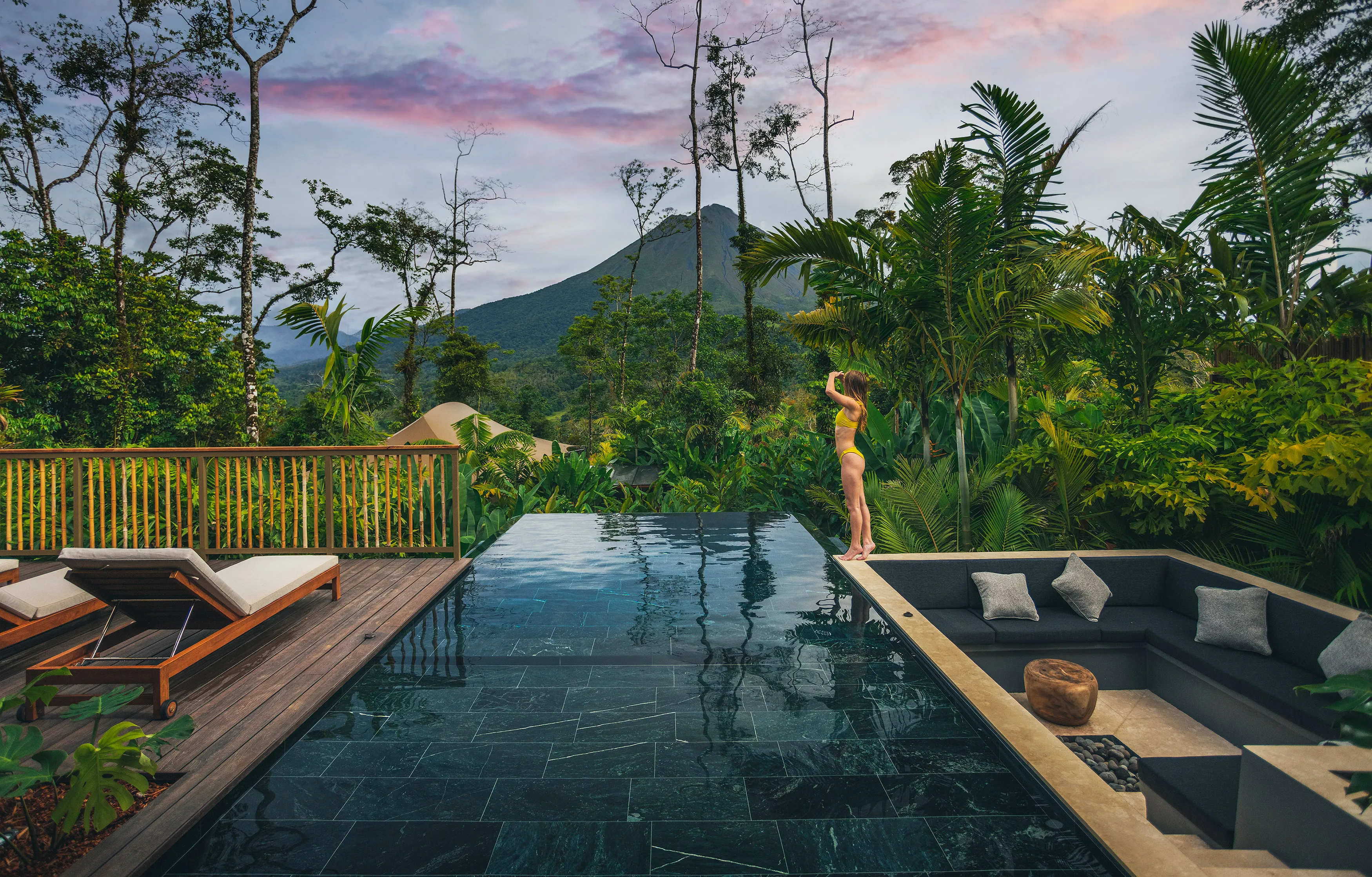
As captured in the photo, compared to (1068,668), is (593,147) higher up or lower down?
higher up

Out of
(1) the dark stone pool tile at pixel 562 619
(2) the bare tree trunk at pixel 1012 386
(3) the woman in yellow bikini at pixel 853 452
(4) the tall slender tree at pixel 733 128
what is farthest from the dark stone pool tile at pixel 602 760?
(4) the tall slender tree at pixel 733 128

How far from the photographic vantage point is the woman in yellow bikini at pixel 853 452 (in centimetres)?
533

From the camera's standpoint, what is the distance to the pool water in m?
2.11

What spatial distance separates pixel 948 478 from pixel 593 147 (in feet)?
134

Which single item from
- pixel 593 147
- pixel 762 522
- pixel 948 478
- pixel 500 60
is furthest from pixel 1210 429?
pixel 593 147

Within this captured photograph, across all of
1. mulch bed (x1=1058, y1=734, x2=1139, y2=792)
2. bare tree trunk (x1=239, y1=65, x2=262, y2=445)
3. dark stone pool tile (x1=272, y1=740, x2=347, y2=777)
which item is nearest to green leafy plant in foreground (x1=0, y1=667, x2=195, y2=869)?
dark stone pool tile (x1=272, y1=740, x2=347, y2=777)

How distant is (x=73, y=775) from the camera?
6.34 ft

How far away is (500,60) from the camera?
2323 centimetres

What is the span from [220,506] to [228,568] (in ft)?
8.99

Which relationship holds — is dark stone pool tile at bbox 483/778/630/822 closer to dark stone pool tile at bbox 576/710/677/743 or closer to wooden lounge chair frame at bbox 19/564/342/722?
dark stone pool tile at bbox 576/710/677/743

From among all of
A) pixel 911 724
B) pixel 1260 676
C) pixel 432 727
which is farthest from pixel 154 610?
pixel 1260 676

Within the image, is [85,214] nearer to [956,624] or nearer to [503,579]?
[503,579]

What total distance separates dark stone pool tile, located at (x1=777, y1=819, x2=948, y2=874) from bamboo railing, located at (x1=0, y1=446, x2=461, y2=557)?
14.2 feet

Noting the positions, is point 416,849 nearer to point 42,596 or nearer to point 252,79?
point 42,596
